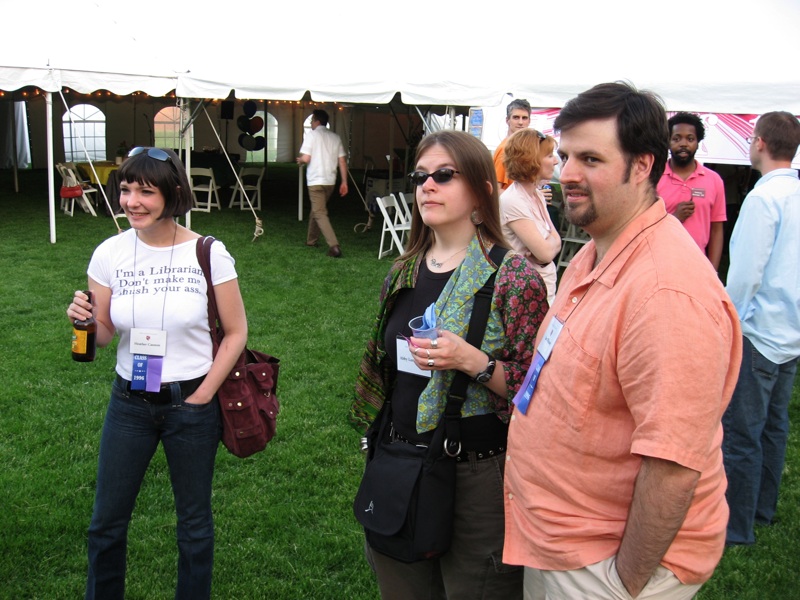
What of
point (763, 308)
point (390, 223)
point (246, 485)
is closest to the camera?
point (763, 308)

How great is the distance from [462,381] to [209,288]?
3.45ft

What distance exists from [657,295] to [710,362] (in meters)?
0.16

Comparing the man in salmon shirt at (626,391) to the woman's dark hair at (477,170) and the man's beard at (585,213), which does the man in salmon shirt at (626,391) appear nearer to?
the man's beard at (585,213)

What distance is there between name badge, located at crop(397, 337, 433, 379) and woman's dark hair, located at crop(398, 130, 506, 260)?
41 centimetres

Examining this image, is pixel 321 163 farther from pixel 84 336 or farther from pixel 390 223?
pixel 84 336

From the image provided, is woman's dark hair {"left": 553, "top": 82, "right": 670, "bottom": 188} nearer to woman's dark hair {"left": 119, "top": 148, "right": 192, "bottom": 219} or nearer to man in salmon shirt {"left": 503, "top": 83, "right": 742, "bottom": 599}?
man in salmon shirt {"left": 503, "top": 83, "right": 742, "bottom": 599}

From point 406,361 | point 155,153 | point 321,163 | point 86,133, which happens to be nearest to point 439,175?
point 406,361

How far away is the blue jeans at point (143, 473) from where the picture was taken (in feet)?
8.55

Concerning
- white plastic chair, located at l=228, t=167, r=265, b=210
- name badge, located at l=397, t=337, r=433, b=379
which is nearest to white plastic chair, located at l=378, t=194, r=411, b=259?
white plastic chair, located at l=228, t=167, r=265, b=210

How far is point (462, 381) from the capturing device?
6.95 ft

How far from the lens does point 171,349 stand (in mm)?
2621

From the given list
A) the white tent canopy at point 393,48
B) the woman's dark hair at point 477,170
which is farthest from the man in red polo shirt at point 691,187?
the white tent canopy at point 393,48

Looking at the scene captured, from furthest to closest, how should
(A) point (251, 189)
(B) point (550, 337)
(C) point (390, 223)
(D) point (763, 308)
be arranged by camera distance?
(A) point (251, 189) → (C) point (390, 223) → (D) point (763, 308) → (B) point (550, 337)

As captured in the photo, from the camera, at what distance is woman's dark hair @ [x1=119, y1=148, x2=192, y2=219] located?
2.64m
